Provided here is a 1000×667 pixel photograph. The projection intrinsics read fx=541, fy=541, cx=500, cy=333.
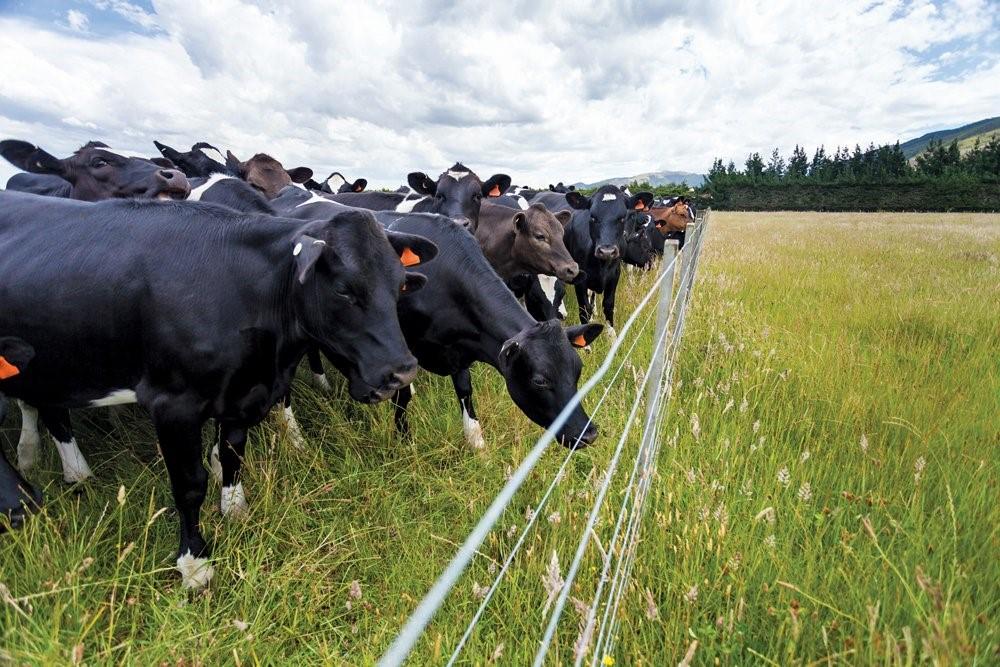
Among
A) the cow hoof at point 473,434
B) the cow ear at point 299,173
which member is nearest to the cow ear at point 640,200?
the cow ear at point 299,173

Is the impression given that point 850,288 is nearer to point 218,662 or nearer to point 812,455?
point 812,455

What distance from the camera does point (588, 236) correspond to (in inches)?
330

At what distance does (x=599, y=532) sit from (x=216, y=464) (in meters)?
2.57

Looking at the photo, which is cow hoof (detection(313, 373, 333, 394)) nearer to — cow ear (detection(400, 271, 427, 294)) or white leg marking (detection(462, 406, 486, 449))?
white leg marking (detection(462, 406, 486, 449))

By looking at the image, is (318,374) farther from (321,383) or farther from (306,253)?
(306,253)

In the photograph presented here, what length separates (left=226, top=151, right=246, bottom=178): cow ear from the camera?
26.6ft

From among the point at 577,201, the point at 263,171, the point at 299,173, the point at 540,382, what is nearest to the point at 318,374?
the point at 540,382

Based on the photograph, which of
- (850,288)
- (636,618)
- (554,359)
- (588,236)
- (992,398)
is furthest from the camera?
(588,236)

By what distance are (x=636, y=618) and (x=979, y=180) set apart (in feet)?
194

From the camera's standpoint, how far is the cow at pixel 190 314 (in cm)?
263

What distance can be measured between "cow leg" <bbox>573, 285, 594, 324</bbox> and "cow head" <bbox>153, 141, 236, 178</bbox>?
5.23 m

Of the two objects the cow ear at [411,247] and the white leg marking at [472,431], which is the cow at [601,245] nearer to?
the white leg marking at [472,431]

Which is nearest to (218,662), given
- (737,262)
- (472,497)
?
(472,497)

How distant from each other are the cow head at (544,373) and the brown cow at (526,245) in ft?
9.32
